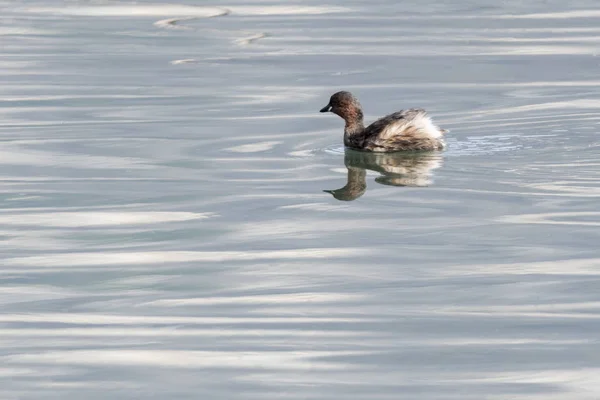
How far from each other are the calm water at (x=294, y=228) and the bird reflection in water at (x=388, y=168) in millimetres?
35

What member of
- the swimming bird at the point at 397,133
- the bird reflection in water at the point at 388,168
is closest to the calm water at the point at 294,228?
the bird reflection in water at the point at 388,168

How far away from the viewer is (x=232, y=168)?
1102 centimetres

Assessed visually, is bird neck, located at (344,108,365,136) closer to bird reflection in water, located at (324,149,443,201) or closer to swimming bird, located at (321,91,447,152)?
swimming bird, located at (321,91,447,152)

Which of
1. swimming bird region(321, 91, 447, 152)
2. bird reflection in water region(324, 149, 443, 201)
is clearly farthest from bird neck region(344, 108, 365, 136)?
bird reflection in water region(324, 149, 443, 201)

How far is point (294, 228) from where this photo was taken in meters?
8.98

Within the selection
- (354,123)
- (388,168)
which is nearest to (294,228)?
(388,168)

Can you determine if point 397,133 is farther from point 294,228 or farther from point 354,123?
point 294,228

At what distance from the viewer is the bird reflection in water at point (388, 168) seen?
10.3 metres

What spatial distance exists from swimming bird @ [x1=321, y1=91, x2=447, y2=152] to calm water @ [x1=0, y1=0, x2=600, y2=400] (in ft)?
0.52

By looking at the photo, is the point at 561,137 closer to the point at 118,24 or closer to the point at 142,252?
the point at 142,252

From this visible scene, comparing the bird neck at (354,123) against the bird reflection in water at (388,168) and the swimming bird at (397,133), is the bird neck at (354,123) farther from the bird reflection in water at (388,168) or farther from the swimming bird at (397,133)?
the bird reflection in water at (388,168)

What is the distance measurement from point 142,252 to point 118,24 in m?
→ 12.7

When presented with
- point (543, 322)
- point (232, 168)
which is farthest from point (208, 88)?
point (543, 322)

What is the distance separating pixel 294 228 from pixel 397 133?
3.02m
